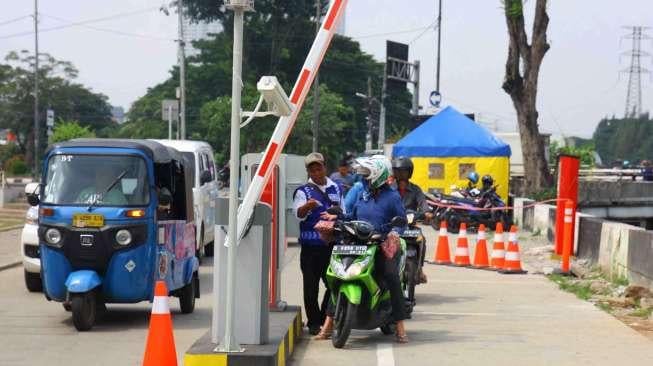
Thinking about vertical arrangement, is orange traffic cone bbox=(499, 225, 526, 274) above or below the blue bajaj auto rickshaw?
below

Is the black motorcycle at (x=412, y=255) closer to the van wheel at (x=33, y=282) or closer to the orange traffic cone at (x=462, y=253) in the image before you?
the van wheel at (x=33, y=282)

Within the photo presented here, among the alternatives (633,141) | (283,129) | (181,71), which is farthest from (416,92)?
(633,141)

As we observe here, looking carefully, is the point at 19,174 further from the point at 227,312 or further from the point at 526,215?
the point at 227,312

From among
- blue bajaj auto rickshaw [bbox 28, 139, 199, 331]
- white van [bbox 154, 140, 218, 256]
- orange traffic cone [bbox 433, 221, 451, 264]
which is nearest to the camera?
blue bajaj auto rickshaw [bbox 28, 139, 199, 331]

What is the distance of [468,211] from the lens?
100 ft

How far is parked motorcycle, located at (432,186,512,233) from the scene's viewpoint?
30.4 m

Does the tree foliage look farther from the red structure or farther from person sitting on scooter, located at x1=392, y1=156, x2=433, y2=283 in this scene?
person sitting on scooter, located at x1=392, y1=156, x2=433, y2=283

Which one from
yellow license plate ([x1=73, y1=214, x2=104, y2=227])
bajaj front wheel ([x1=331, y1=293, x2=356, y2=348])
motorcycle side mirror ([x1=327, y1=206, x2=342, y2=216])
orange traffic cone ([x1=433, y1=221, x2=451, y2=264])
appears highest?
motorcycle side mirror ([x1=327, y1=206, x2=342, y2=216])

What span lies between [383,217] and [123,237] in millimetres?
2827

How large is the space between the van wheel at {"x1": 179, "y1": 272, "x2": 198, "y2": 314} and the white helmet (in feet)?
11.2

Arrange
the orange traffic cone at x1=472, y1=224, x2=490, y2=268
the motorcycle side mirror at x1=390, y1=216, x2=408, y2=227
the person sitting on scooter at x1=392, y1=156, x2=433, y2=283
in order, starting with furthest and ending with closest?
the orange traffic cone at x1=472, y1=224, x2=490, y2=268 → the person sitting on scooter at x1=392, y1=156, x2=433, y2=283 → the motorcycle side mirror at x1=390, y1=216, x2=408, y2=227

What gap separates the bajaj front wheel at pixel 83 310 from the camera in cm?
1143

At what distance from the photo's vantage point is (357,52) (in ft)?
258

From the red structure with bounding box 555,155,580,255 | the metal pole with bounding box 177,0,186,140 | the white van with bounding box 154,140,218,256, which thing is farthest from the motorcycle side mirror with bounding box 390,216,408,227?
the metal pole with bounding box 177,0,186,140
